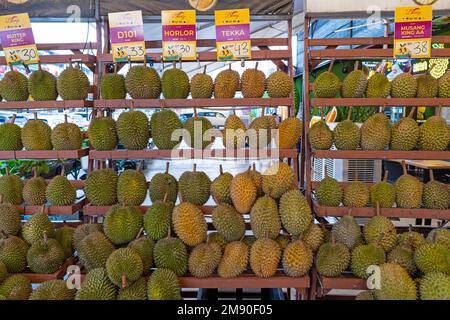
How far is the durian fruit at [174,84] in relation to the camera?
213 cm

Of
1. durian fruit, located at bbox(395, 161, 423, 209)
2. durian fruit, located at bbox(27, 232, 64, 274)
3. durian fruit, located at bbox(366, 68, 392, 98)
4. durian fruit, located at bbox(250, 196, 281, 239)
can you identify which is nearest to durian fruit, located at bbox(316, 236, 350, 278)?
durian fruit, located at bbox(250, 196, 281, 239)

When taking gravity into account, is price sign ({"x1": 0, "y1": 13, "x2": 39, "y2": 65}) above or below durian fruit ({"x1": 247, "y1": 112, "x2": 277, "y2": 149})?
above

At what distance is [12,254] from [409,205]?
90.9 inches

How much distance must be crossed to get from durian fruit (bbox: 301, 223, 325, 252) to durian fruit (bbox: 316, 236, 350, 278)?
63mm

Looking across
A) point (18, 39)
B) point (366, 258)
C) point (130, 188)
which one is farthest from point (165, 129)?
point (366, 258)

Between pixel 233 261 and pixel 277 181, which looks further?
pixel 277 181

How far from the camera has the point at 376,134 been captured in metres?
2.06

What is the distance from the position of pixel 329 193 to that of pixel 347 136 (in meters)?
0.37

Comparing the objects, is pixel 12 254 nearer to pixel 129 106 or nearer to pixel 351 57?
pixel 129 106

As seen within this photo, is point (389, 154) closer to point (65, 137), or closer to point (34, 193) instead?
point (65, 137)

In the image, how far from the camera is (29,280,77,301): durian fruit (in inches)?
61.9

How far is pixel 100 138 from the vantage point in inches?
81.4

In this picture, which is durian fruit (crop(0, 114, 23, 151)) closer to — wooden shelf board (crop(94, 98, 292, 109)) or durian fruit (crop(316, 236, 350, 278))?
wooden shelf board (crop(94, 98, 292, 109))

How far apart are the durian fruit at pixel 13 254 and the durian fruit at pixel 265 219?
1282 millimetres
